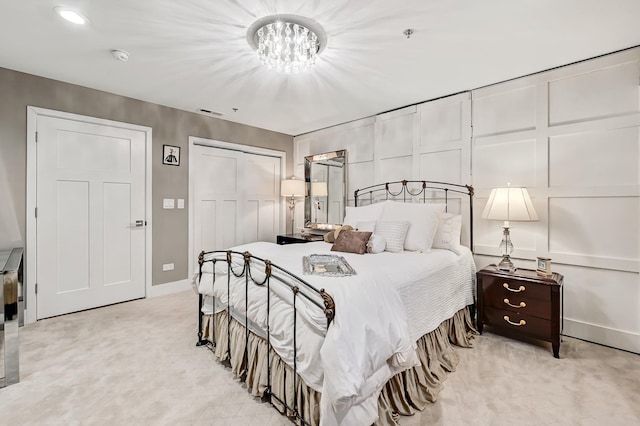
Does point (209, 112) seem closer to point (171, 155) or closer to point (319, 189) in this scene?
point (171, 155)

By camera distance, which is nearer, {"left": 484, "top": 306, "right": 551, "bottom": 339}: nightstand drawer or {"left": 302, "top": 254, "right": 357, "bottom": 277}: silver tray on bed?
{"left": 302, "top": 254, "right": 357, "bottom": 277}: silver tray on bed

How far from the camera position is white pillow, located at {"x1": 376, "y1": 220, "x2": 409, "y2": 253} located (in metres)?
2.79

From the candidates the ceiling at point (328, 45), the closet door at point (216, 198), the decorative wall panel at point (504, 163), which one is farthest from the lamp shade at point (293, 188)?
the decorative wall panel at point (504, 163)

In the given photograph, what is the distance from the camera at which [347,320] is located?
4.47 feet

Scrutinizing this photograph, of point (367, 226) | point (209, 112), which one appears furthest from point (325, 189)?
point (209, 112)

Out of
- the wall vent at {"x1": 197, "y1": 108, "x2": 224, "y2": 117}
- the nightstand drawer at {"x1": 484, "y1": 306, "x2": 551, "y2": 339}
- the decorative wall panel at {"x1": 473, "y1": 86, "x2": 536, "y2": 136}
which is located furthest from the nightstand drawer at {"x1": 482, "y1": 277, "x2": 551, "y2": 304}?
the wall vent at {"x1": 197, "y1": 108, "x2": 224, "y2": 117}

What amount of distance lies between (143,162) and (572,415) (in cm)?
462

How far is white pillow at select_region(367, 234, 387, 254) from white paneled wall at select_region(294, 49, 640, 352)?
3.99 feet

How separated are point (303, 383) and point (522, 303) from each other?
2.07 m

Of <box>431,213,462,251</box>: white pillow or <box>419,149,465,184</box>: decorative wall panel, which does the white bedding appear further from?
<box>419,149,465,184</box>: decorative wall panel

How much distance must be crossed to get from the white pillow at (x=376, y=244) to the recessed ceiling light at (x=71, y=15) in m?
2.78

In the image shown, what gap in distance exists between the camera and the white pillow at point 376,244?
2.76 metres

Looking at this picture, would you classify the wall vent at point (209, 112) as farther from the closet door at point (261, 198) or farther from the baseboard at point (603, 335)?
the baseboard at point (603, 335)

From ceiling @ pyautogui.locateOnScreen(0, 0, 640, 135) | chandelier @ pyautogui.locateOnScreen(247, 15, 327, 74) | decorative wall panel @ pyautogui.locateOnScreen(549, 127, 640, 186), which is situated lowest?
decorative wall panel @ pyautogui.locateOnScreen(549, 127, 640, 186)
